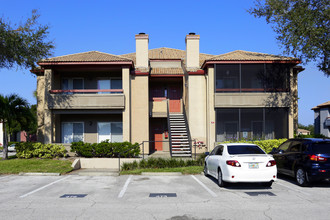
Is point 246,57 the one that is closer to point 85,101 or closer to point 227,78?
point 227,78

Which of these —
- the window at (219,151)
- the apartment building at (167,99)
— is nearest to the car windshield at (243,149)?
the window at (219,151)

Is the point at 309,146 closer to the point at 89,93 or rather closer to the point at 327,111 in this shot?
the point at 89,93

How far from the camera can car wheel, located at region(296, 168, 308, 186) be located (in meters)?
9.98

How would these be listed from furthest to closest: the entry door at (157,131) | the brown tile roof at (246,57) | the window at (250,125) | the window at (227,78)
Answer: the entry door at (157,131) → the window at (250,125) → the window at (227,78) → the brown tile roof at (246,57)

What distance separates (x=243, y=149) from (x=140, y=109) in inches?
445

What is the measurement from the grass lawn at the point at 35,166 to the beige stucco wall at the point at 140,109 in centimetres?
560

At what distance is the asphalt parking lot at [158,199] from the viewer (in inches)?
269

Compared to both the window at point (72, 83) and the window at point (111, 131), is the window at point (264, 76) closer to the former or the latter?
the window at point (111, 131)

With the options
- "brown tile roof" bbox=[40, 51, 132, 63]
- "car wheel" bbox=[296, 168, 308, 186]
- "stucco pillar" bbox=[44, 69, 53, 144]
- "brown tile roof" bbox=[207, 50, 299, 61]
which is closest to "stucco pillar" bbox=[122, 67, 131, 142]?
"brown tile roof" bbox=[40, 51, 132, 63]

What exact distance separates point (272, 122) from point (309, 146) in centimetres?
1195

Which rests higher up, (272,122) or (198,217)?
(272,122)

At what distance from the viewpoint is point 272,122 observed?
21.8 m

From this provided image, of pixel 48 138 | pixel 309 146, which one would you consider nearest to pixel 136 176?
pixel 309 146

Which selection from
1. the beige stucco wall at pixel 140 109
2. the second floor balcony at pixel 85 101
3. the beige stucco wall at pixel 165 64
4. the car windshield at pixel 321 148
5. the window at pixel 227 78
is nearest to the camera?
the car windshield at pixel 321 148
